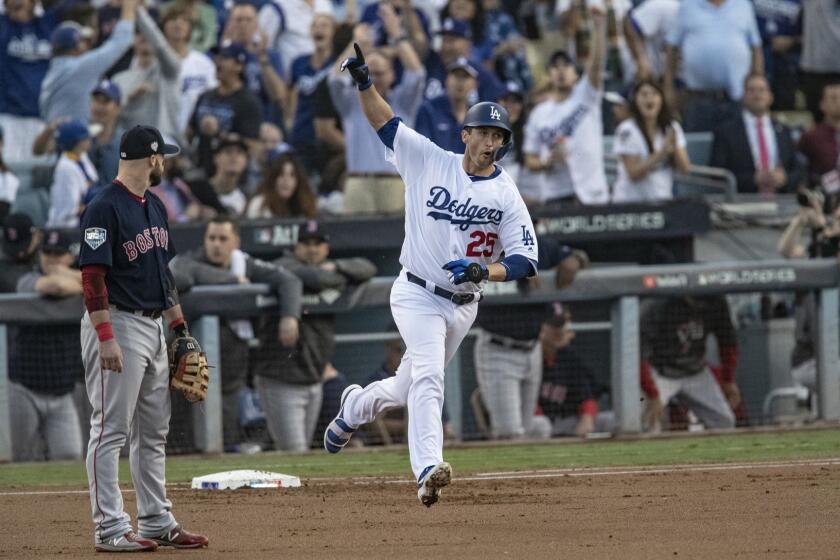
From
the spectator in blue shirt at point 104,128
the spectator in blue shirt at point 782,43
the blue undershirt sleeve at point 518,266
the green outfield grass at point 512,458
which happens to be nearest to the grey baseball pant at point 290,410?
the green outfield grass at point 512,458

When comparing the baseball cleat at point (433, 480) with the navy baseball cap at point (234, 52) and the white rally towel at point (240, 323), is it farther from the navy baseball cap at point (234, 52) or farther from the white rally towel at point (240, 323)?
the navy baseball cap at point (234, 52)

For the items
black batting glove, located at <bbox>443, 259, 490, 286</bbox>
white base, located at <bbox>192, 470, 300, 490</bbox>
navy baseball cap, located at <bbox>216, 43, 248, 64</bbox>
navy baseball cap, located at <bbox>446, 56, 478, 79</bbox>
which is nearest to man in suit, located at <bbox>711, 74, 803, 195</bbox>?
navy baseball cap, located at <bbox>446, 56, 478, 79</bbox>

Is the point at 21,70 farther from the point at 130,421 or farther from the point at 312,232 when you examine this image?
the point at 130,421

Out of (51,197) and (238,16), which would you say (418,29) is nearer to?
(238,16)

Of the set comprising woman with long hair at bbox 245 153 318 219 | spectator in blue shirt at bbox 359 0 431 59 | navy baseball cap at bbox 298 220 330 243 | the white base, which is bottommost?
the white base

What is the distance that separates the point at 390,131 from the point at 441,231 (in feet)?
2.05

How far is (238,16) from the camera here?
14875 mm

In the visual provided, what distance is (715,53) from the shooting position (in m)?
15.3

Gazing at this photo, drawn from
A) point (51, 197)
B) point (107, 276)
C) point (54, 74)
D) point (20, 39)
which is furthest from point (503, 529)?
point (20, 39)

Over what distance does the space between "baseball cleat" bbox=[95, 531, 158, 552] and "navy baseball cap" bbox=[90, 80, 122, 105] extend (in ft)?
24.2

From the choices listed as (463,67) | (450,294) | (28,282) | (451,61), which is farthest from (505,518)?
(451,61)

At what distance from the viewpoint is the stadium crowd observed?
1204 cm

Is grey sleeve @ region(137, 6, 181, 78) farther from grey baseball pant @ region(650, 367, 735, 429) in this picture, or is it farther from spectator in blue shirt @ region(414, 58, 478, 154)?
grey baseball pant @ region(650, 367, 735, 429)

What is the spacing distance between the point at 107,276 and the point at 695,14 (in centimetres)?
999
